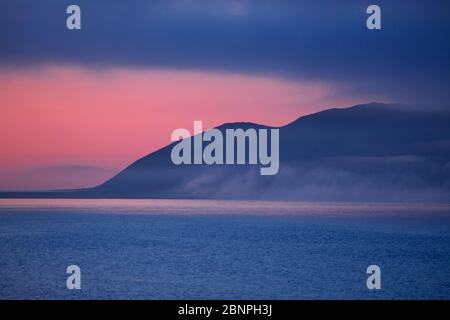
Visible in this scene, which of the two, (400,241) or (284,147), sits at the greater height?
(284,147)

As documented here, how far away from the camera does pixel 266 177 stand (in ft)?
472

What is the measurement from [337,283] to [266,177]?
391ft

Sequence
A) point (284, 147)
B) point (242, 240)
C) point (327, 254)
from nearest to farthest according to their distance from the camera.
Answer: point (327, 254) → point (242, 240) → point (284, 147)

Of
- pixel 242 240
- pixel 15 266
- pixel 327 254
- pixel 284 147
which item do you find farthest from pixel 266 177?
pixel 15 266

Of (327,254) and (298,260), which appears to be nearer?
(298,260)

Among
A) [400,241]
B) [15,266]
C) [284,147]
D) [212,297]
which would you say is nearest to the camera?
[212,297]

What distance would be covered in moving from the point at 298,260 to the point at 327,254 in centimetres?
417
